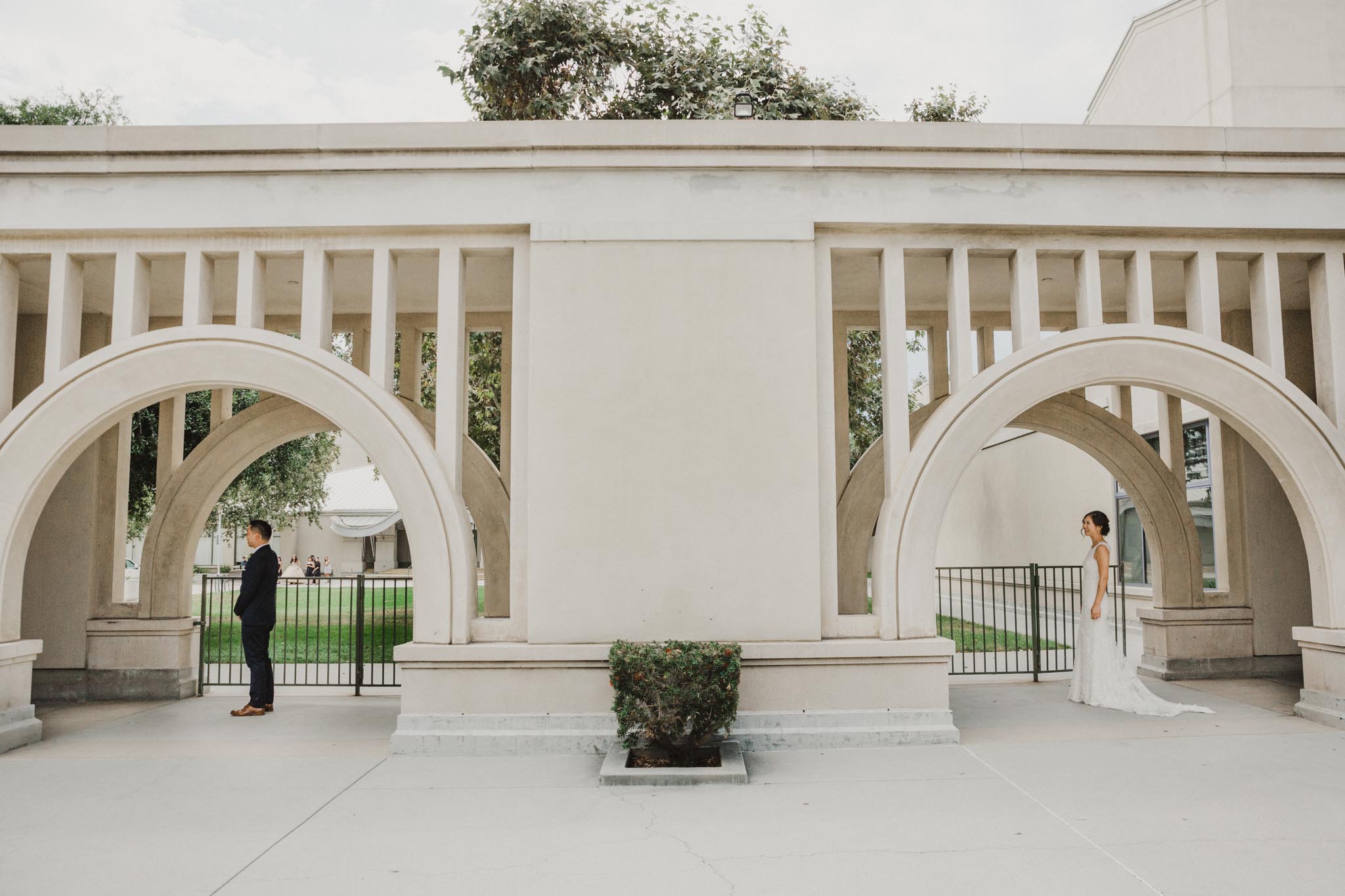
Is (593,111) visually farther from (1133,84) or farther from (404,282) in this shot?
(1133,84)

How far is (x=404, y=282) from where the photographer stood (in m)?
9.41

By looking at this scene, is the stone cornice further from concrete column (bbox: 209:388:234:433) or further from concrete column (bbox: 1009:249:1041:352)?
concrete column (bbox: 209:388:234:433)

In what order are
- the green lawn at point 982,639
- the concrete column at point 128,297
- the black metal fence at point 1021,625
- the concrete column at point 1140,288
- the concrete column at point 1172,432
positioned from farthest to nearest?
the green lawn at point 982,639
the black metal fence at point 1021,625
the concrete column at point 1172,432
the concrete column at point 1140,288
the concrete column at point 128,297

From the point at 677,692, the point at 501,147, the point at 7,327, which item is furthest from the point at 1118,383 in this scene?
the point at 7,327

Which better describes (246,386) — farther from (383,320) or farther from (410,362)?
(410,362)

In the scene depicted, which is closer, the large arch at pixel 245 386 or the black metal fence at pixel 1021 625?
the large arch at pixel 245 386

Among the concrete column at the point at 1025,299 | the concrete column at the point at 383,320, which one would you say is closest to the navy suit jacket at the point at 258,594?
the concrete column at the point at 383,320

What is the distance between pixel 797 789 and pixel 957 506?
2126cm

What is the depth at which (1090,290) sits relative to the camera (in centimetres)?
795

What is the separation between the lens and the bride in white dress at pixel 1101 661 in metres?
8.62

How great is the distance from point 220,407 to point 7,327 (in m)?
2.71

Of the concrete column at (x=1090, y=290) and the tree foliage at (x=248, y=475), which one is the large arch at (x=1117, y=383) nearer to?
the concrete column at (x=1090, y=290)

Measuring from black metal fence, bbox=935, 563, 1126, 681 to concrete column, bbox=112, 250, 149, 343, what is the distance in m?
7.83

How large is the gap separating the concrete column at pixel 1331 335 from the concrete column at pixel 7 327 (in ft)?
38.3
